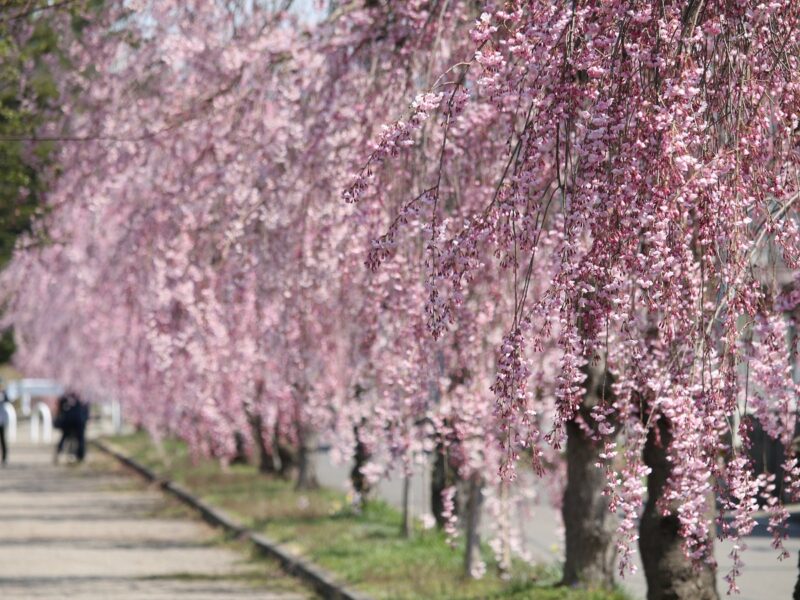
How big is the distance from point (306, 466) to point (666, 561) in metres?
14.6

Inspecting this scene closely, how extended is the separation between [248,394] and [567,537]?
10645 millimetres

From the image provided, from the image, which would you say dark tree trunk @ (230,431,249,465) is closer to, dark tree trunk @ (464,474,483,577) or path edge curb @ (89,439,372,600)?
path edge curb @ (89,439,372,600)

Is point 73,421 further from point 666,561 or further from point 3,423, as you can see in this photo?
point 666,561

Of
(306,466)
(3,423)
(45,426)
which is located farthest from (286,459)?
(45,426)

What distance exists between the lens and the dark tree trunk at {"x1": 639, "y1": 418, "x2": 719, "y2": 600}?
9.84 metres

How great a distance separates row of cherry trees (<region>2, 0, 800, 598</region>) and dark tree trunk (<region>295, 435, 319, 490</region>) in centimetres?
346

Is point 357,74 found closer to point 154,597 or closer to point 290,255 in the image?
point 290,255

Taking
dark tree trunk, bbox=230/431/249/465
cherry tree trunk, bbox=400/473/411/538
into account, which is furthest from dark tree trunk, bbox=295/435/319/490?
dark tree trunk, bbox=230/431/249/465

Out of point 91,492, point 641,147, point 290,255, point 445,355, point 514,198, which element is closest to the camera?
point 641,147

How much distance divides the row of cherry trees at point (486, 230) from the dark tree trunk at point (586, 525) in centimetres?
2

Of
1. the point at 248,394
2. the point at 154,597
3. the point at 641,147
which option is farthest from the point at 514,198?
the point at 248,394

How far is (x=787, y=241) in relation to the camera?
5.85 meters

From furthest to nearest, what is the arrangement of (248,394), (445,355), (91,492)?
(91,492) < (248,394) < (445,355)

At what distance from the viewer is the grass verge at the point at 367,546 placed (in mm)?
12830
